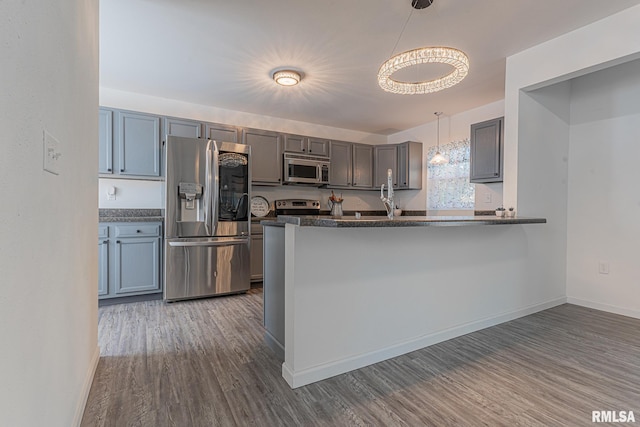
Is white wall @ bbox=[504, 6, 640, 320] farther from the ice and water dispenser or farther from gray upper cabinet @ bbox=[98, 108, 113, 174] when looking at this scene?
gray upper cabinet @ bbox=[98, 108, 113, 174]

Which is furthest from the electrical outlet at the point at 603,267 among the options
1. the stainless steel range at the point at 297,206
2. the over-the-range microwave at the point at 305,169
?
the stainless steel range at the point at 297,206

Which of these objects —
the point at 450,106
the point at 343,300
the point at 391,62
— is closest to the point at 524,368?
the point at 343,300

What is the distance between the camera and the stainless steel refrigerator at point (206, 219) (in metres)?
3.59

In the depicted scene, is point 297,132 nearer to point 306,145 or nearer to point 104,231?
point 306,145

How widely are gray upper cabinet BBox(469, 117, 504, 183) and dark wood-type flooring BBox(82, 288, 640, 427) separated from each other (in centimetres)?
167

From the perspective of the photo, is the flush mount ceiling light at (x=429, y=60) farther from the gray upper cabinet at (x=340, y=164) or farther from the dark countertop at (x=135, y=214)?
the dark countertop at (x=135, y=214)

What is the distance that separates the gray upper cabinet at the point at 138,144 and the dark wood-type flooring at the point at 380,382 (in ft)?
6.12

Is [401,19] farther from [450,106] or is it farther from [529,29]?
[450,106]

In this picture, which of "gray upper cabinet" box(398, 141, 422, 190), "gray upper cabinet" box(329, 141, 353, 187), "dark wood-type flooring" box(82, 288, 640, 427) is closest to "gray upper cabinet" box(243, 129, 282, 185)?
"gray upper cabinet" box(329, 141, 353, 187)

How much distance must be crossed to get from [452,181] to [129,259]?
181 inches

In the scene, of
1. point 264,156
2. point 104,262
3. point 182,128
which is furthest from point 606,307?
point 104,262

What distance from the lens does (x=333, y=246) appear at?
1992 millimetres

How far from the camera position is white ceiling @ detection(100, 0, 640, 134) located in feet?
7.47

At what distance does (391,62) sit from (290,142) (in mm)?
2696
